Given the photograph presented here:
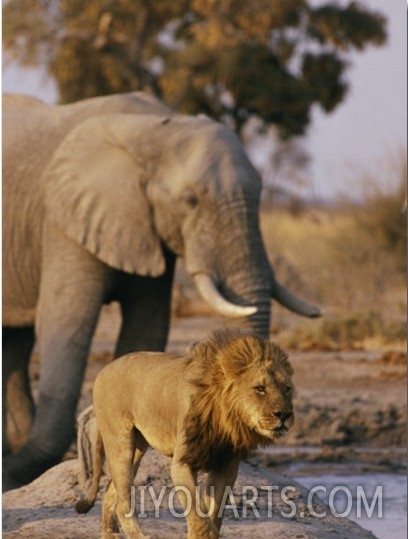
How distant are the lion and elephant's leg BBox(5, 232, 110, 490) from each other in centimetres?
412

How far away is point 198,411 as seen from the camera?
17.8 feet

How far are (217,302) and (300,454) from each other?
3.92 ft

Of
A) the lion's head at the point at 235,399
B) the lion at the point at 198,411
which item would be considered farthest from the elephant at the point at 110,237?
the lion's head at the point at 235,399

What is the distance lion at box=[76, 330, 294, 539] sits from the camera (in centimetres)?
529

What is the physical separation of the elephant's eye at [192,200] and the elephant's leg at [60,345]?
0.69 meters

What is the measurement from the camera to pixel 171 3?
26703mm

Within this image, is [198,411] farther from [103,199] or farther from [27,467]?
Answer: [103,199]

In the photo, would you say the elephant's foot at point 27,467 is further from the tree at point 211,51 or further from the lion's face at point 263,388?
the tree at point 211,51

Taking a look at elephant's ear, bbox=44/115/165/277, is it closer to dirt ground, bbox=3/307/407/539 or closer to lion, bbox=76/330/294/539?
dirt ground, bbox=3/307/407/539

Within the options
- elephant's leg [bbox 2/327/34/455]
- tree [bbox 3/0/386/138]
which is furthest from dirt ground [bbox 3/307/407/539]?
tree [bbox 3/0/386/138]

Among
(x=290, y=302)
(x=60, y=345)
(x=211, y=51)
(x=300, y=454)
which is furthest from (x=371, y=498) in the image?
(x=211, y=51)

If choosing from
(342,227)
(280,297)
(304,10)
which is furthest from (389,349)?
(304,10)

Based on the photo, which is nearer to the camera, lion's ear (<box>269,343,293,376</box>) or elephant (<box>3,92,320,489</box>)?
lion's ear (<box>269,343,293,376</box>)

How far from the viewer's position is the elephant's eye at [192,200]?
34.3 ft
